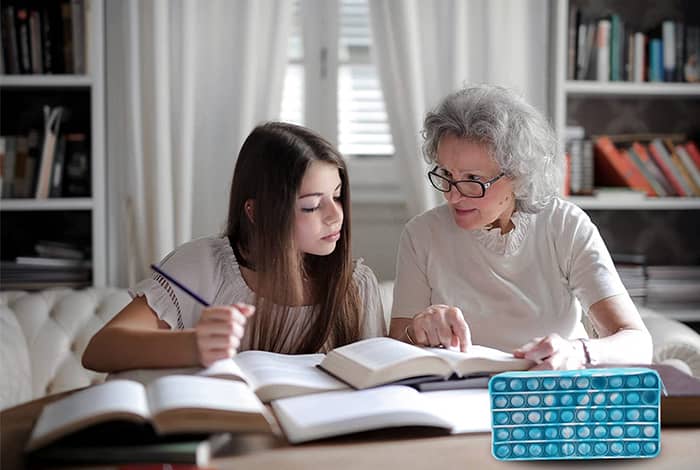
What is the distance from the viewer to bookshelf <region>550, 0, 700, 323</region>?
2490mm

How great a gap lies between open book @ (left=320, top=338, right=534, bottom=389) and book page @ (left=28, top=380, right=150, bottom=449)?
0.77 ft

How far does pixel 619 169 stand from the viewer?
98.5 inches

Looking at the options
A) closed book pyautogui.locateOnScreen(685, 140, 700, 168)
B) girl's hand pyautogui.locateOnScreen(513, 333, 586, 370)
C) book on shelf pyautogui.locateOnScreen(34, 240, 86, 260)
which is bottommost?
book on shelf pyautogui.locateOnScreen(34, 240, 86, 260)

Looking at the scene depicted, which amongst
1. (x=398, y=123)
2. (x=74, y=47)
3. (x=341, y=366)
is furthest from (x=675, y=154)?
(x=341, y=366)

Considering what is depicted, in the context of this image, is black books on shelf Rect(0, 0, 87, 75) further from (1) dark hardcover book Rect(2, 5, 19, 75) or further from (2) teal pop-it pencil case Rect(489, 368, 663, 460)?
(2) teal pop-it pencil case Rect(489, 368, 663, 460)

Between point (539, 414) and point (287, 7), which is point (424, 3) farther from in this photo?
point (539, 414)

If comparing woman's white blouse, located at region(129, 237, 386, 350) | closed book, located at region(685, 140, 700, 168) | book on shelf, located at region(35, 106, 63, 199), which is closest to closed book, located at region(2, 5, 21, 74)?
book on shelf, located at region(35, 106, 63, 199)

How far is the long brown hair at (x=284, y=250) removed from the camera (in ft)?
3.66

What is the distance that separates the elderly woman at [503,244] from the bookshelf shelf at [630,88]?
1050 millimetres

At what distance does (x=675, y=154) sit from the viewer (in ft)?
8.29

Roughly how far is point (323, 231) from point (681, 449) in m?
0.50

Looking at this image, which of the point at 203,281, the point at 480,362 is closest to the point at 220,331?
the point at 480,362

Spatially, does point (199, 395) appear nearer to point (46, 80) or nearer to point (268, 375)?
point (268, 375)

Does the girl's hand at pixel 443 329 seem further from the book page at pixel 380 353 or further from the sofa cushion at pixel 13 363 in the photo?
the sofa cushion at pixel 13 363
